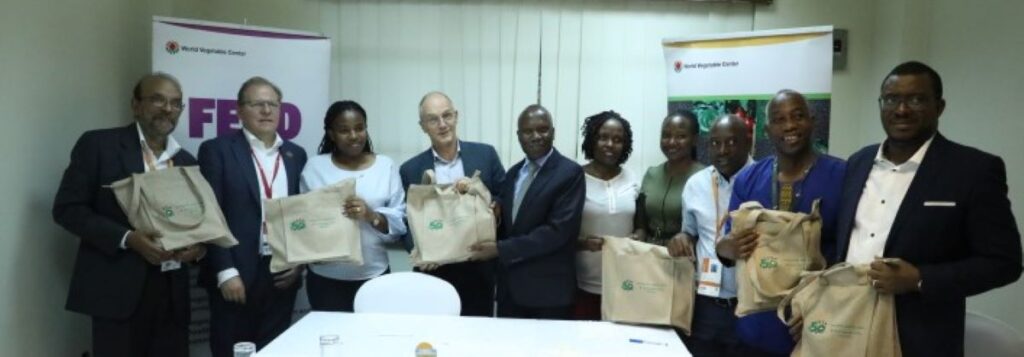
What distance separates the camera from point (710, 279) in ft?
9.24

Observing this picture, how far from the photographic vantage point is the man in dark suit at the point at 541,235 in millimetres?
3012

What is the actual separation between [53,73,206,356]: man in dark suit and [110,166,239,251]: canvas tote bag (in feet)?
0.21

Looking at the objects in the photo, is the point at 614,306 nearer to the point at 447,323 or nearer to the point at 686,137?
the point at 447,323

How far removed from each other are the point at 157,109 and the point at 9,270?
962 millimetres

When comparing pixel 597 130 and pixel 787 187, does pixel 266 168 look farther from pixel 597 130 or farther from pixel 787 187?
pixel 787 187

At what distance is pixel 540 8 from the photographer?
4609 millimetres

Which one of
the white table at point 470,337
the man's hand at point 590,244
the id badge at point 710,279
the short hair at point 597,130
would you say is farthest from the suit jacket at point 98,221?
the id badge at point 710,279

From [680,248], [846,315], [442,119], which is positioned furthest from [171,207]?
[846,315]

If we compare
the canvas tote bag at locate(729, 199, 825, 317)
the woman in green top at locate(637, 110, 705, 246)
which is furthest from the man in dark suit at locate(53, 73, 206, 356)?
the canvas tote bag at locate(729, 199, 825, 317)

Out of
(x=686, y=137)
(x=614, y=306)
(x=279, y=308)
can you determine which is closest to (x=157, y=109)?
(x=279, y=308)

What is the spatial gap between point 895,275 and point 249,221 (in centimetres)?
258

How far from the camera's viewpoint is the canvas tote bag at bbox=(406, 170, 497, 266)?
9.68 feet

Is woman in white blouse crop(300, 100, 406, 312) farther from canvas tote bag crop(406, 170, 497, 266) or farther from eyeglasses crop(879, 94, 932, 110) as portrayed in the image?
eyeglasses crop(879, 94, 932, 110)

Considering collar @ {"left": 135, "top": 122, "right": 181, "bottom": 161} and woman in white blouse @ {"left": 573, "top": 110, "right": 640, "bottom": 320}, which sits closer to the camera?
collar @ {"left": 135, "top": 122, "right": 181, "bottom": 161}
